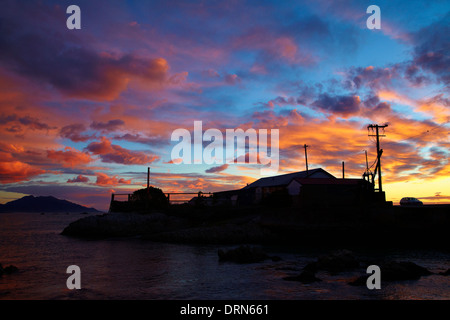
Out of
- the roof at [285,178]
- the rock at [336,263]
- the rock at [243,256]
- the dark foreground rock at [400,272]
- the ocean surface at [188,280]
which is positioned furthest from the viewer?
the roof at [285,178]

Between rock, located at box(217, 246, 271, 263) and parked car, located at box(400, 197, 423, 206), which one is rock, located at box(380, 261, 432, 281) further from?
parked car, located at box(400, 197, 423, 206)

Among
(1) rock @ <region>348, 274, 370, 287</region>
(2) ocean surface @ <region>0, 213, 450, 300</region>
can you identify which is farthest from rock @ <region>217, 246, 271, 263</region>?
(1) rock @ <region>348, 274, 370, 287</region>

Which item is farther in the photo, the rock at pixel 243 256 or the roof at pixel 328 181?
the roof at pixel 328 181

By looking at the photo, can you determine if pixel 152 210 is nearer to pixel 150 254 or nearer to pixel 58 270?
pixel 150 254

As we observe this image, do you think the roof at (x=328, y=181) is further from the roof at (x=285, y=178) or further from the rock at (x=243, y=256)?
the rock at (x=243, y=256)

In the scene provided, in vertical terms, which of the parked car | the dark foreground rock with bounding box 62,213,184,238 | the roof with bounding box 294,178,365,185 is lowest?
the dark foreground rock with bounding box 62,213,184,238

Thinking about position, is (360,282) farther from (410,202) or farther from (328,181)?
(410,202)

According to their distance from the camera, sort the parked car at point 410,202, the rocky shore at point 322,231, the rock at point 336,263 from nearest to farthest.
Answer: the rock at point 336,263 < the rocky shore at point 322,231 < the parked car at point 410,202

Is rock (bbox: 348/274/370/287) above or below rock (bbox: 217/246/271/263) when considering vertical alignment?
above

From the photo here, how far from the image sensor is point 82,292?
41.3 ft

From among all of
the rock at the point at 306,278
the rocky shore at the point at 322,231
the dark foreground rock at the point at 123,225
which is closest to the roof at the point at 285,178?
the rocky shore at the point at 322,231

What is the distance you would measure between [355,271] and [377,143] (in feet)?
104

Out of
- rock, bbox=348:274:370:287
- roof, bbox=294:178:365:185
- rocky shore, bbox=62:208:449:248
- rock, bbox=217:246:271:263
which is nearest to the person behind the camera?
rock, bbox=348:274:370:287
